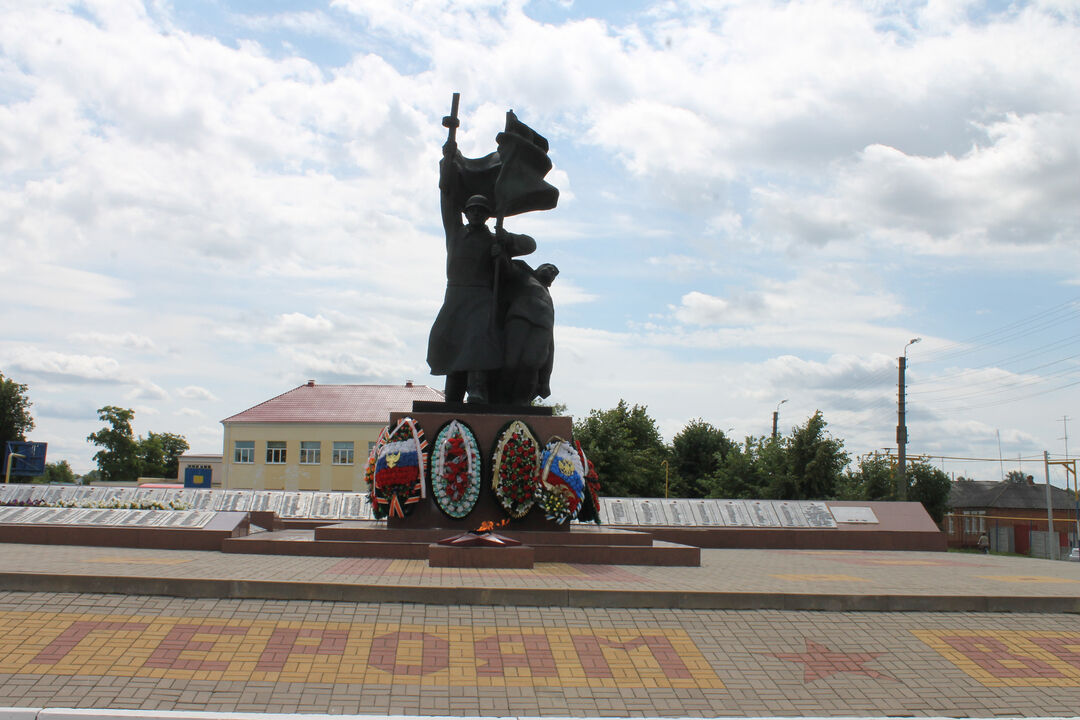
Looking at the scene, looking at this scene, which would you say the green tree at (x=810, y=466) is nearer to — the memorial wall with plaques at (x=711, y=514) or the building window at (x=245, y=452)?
the memorial wall with plaques at (x=711, y=514)

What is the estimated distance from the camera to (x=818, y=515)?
49.2ft

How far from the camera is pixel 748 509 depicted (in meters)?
15.0

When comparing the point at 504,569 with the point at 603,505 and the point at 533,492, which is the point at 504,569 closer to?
the point at 533,492

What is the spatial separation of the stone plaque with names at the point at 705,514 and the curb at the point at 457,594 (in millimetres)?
7534

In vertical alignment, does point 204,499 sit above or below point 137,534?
above

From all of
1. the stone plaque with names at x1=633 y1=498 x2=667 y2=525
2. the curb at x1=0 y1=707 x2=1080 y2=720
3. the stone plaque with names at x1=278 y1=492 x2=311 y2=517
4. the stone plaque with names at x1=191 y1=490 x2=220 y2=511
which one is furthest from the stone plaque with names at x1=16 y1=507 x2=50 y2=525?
the stone plaque with names at x1=633 y1=498 x2=667 y2=525

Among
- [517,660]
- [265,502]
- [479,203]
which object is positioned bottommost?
[517,660]

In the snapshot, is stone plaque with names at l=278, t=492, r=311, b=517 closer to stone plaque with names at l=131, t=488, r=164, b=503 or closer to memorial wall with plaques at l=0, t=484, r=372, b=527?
memorial wall with plaques at l=0, t=484, r=372, b=527

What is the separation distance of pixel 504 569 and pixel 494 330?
3869mm

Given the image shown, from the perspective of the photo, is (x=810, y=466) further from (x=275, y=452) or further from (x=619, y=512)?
(x=275, y=452)

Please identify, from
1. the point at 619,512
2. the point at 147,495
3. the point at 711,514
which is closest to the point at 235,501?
the point at 147,495

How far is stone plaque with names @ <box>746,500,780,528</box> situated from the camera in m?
14.7

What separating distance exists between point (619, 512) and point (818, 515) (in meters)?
3.51

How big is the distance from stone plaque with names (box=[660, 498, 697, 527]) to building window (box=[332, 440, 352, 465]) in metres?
26.9
